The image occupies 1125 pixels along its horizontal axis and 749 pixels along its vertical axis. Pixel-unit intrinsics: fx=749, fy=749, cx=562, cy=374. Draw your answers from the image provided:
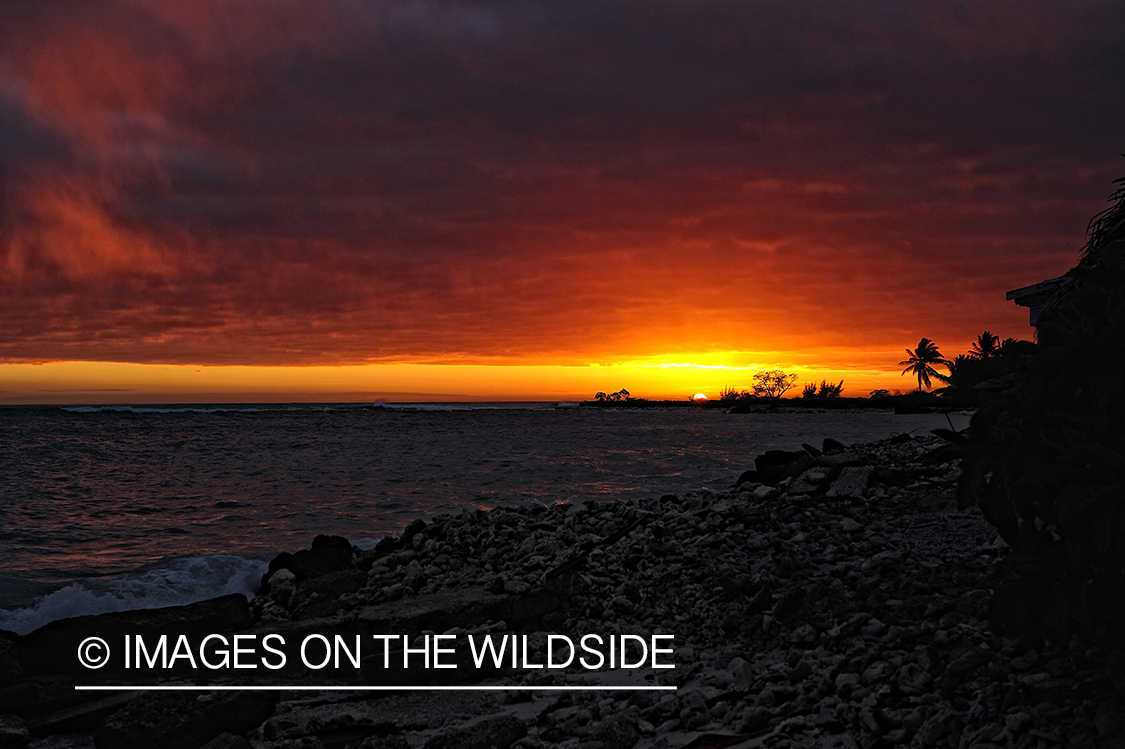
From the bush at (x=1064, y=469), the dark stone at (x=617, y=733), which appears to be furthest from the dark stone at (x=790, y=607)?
the bush at (x=1064, y=469)

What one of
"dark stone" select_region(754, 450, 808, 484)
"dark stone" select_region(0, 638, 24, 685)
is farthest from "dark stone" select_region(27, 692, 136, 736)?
"dark stone" select_region(754, 450, 808, 484)

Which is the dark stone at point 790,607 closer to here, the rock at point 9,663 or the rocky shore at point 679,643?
the rocky shore at point 679,643

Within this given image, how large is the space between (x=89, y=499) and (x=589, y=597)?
18.9 metres

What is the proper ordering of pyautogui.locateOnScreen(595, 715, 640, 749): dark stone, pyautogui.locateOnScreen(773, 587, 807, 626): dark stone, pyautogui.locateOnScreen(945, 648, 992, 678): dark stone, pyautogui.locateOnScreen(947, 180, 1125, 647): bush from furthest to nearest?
pyautogui.locateOnScreen(773, 587, 807, 626): dark stone < pyautogui.locateOnScreen(595, 715, 640, 749): dark stone < pyautogui.locateOnScreen(945, 648, 992, 678): dark stone < pyautogui.locateOnScreen(947, 180, 1125, 647): bush

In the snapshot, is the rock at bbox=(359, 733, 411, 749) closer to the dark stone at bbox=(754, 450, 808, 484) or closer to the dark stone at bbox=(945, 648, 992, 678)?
the dark stone at bbox=(945, 648, 992, 678)

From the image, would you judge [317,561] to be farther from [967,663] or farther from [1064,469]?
[1064,469]

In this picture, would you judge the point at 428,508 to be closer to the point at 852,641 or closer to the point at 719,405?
the point at 852,641

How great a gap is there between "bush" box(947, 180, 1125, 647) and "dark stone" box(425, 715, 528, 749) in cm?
327

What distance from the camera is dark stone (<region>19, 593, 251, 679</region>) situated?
25.3ft

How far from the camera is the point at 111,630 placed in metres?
8.06

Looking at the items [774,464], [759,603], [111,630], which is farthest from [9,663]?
[774,464]

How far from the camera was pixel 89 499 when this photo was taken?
21.4 m

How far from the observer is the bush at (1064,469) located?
3.14m

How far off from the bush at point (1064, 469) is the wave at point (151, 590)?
9.99 metres
